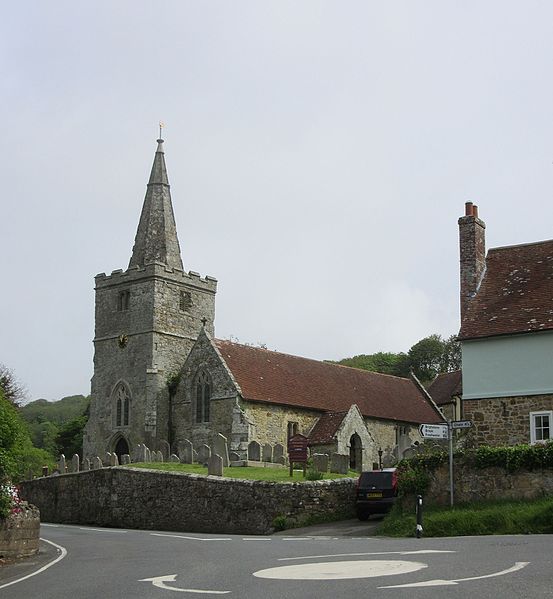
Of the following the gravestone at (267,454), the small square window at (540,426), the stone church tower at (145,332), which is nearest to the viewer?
the small square window at (540,426)

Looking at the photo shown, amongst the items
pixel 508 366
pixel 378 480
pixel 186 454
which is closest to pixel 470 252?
pixel 508 366

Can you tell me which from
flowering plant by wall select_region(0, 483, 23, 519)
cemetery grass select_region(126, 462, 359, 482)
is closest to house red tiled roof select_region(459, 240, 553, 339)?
cemetery grass select_region(126, 462, 359, 482)

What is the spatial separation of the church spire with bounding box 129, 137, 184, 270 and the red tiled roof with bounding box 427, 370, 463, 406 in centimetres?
2165

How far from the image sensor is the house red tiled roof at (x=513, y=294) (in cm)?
3023

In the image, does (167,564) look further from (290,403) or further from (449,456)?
(290,403)

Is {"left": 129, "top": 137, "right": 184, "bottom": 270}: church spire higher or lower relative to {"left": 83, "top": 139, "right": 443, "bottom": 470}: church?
higher

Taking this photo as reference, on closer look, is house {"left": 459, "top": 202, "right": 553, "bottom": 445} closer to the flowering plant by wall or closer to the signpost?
the signpost

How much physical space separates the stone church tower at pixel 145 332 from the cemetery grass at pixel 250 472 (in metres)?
12.4

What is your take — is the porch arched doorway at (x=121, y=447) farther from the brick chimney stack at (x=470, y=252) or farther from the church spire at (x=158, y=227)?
the brick chimney stack at (x=470, y=252)

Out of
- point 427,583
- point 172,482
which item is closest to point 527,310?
point 172,482

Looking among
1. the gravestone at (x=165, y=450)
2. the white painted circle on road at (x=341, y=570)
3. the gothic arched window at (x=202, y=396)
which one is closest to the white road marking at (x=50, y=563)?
the white painted circle on road at (x=341, y=570)

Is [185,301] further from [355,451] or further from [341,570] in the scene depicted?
[341,570]

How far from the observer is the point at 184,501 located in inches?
1300

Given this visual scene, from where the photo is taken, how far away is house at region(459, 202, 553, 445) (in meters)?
29.4
